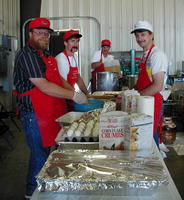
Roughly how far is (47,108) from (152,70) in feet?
3.12

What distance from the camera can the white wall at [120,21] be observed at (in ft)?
21.8

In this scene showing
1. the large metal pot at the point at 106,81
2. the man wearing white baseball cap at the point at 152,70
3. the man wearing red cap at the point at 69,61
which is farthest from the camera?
the large metal pot at the point at 106,81

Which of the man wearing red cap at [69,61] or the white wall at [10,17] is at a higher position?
the white wall at [10,17]

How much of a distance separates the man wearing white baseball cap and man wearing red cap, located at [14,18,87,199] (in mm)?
623

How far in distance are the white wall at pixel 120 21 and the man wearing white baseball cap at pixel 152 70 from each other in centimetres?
418

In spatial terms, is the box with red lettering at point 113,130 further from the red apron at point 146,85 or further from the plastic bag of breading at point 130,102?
the red apron at point 146,85

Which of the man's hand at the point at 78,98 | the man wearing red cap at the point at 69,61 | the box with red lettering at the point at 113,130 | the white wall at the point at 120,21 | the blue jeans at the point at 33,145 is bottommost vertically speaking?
the blue jeans at the point at 33,145

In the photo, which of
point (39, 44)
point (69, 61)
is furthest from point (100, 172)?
point (69, 61)

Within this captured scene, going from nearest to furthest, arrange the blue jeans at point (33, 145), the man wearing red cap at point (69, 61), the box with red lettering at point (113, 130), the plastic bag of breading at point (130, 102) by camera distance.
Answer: the box with red lettering at point (113, 130)
the plastic bag of breading at point (130, 102)
the blue jeans at point (33, 145)
the man wearing red cap at point (69, 61)

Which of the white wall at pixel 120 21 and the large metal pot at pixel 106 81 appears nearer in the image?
the large metal pot at pixel 106 81

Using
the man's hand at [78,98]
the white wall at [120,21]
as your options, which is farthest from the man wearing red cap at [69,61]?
the white wall at [120,21]

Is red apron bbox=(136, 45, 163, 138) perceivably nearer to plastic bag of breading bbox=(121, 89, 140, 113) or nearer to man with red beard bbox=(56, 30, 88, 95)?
plastic bag of breading bbox=(121, 89, 140, 113)

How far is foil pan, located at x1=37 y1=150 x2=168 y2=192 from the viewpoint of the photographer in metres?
0.97

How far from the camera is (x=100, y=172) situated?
3.37 ft
